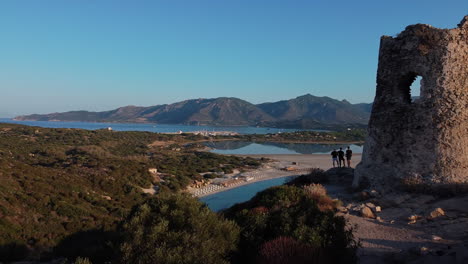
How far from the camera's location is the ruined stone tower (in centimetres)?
948

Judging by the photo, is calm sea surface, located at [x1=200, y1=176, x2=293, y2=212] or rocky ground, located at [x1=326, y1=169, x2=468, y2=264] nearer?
rocky ground, located at [x1=326, y1=169, x2=468, y2=264]

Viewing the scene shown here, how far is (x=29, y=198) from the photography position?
12.9 meters

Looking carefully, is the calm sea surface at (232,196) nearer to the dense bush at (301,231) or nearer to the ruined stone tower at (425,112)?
the ruined stone tower at (425,112)

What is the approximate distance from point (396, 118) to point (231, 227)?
25.3ft

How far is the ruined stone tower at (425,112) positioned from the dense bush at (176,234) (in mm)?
7158

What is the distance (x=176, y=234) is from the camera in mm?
4824

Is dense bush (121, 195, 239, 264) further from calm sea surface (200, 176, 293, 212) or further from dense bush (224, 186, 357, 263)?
calm sea surface (200, 176, 293, 212)

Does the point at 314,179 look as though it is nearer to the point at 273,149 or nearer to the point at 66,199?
the point at 66,199

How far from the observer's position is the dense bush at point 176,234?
4496mm

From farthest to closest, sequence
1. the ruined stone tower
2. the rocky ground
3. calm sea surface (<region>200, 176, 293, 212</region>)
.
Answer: calm sea surface (<region>200, 176, 293, 212</region>), the ruined stone tower, the rocky ground

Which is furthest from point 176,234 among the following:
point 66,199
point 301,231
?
point 66,199

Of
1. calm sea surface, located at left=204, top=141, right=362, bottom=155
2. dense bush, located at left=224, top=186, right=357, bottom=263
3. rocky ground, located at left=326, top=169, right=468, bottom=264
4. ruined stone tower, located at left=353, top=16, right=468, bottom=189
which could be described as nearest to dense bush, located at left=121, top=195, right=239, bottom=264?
dense bush, located at left=224, top=186, right=357, bottom=263

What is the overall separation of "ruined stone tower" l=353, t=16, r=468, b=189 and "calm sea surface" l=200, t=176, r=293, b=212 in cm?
995

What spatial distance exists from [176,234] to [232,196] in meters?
19.6
